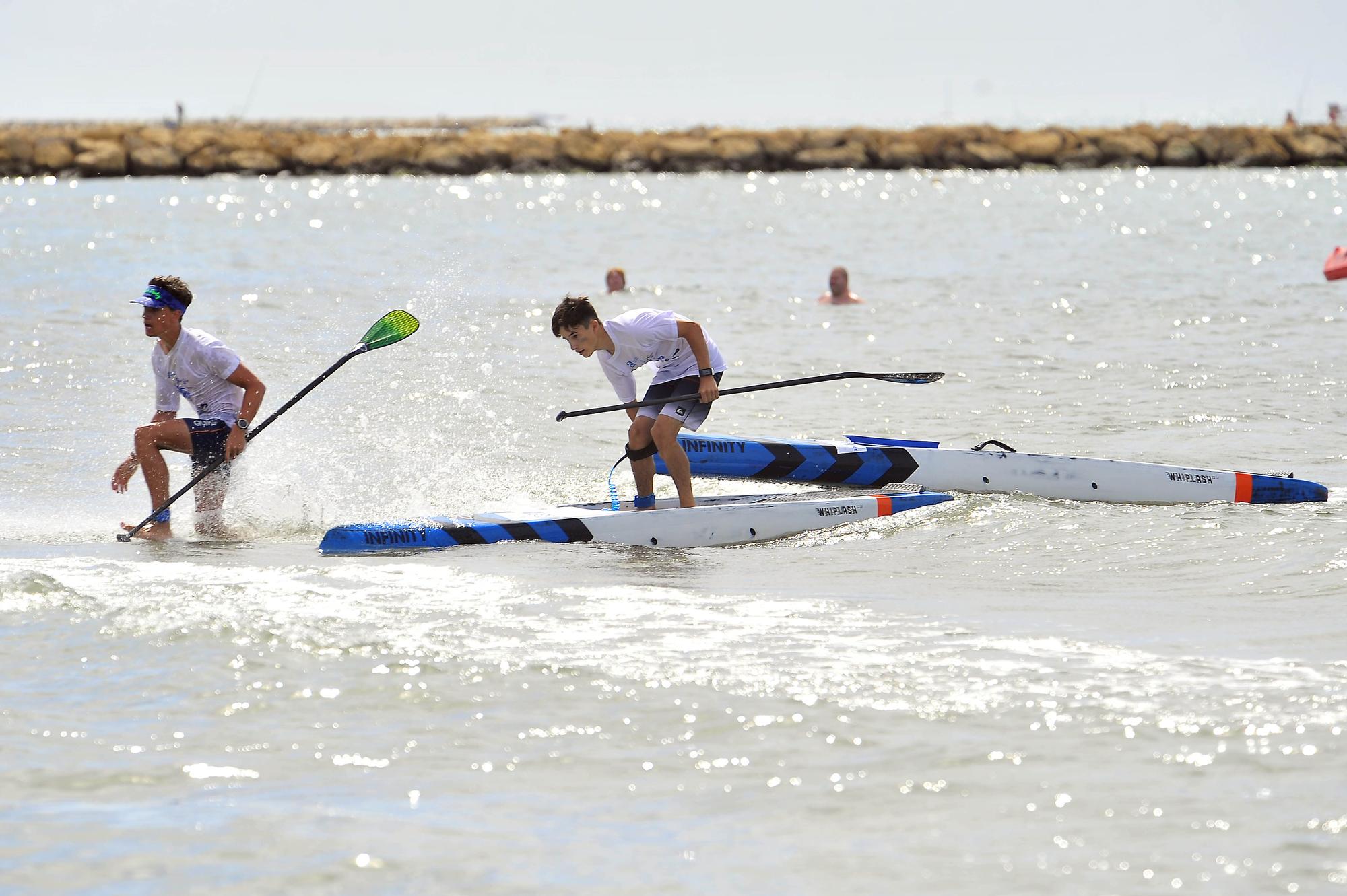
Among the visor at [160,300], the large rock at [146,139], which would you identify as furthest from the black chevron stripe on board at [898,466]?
the large rock at [146,139]

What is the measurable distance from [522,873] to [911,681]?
1.99 meters

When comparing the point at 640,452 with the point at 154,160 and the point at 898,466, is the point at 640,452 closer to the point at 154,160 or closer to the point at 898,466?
the point at 898,466

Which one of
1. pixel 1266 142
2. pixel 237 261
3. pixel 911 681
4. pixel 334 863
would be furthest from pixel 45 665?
pixel 1266 142

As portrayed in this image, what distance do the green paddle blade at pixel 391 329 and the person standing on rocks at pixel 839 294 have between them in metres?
11.9

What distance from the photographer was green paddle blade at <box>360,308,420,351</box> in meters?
9.59

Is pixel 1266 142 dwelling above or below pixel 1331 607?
above

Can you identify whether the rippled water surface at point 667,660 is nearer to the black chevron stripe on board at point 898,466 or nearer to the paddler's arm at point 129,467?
the paddler's arm at point 129,467

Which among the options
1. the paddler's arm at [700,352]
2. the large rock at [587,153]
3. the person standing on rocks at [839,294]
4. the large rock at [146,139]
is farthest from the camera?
the large rock at [587,153]

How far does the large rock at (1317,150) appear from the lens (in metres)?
74.3

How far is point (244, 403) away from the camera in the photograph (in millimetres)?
8547

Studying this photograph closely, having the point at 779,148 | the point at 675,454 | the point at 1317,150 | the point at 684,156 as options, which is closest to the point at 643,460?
the point at 675,454

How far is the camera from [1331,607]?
6.84 metres

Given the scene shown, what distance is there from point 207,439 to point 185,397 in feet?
0.88

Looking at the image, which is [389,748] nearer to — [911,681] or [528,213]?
[911,681]
